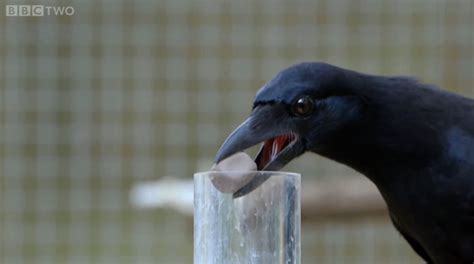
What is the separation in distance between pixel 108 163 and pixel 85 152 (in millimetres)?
86

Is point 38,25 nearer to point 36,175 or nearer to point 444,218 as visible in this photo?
point 36,175

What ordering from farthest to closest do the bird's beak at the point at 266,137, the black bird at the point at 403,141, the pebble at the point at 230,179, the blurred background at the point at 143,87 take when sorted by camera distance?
the blurred background at the point at 143,87
the black bird at the point at 403,141
the bird's beak at the point at 266,137
the pebble at the point at 230,179

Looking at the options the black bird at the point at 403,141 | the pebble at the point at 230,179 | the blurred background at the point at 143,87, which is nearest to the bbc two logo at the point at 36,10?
the blurred background at the point at 143,87

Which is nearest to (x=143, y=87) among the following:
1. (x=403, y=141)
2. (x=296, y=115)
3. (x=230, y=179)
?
(x=403, y=141)

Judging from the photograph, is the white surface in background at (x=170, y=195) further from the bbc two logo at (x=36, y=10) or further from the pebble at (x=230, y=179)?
the pebble at (x=230, y=179)

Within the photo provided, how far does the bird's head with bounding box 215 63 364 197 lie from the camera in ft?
4.86

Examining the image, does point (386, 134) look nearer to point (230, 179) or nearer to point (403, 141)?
point (403, 141)

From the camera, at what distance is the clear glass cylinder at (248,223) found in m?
1.17

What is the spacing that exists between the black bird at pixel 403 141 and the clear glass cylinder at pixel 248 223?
33 cm

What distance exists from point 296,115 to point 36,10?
2.16 metres

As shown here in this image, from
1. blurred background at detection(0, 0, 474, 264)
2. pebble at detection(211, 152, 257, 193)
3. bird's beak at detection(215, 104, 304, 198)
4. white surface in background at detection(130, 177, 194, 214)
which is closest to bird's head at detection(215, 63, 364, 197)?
bird's beak at detection(215, 104, 304, 198)

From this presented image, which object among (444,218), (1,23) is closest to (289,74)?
(444,218)

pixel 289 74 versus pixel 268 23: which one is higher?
pixel 268 23

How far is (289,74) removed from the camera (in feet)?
4.95
